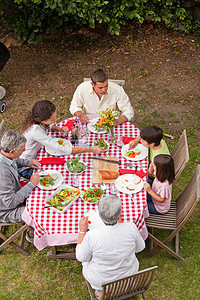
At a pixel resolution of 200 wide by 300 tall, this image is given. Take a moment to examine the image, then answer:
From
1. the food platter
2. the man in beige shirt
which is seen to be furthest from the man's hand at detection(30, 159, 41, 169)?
the man in beige shirt

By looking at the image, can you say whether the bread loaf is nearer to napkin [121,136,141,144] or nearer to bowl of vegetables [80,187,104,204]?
bowl of vegetables [80,187,104,204]

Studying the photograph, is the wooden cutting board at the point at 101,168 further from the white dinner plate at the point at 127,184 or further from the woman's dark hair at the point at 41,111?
the woman's dark hair at the point at 41,111

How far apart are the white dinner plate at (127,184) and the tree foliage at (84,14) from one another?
429 cm

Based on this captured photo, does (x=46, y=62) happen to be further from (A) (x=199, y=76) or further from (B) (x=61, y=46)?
(A) (x=199, y=76)

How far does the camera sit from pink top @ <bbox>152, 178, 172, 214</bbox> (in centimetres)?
390

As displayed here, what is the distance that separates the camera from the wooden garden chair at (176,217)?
3842 mm

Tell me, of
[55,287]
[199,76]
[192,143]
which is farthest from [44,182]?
[199,76]

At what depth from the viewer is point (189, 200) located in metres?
3.93

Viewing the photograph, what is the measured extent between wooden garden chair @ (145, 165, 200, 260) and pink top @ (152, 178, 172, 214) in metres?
0.14

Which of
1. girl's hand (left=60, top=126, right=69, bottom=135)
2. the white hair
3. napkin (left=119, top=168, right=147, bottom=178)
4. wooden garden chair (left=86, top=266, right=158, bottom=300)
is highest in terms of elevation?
girl's hand (left=60, top=126, right=69, bottom=135)

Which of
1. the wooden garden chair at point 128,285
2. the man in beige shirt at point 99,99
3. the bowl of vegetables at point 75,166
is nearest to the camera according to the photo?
the wooden garden chair at point 128,285

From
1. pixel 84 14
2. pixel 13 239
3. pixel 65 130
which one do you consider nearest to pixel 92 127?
pixel 65 130

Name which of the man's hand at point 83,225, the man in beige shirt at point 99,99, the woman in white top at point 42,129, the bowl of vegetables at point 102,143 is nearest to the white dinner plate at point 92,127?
the man in beige shirt at point 99,99

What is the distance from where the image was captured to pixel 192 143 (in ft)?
20.2
